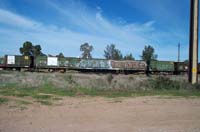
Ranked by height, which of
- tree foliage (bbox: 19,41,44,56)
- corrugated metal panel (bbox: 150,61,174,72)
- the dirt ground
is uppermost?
tree foliage (bbox: 19,41,44,56)

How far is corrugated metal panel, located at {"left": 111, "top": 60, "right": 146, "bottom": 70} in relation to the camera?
48875 mm

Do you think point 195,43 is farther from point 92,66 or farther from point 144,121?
point 92,66

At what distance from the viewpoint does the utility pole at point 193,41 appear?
26.6m

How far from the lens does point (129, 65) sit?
164ft

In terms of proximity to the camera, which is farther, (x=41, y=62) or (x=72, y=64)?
(x=72, y=64)

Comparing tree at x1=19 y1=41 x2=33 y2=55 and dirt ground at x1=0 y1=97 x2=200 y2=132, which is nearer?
dirt ground at x1=0 y1=97 x2=200 y2=132

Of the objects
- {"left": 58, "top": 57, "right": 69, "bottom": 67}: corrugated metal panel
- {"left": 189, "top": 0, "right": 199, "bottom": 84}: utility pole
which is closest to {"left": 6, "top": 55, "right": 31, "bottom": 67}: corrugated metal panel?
{"left": 58, "top": 57, "right": 69, "bottom": 67}: corrugated metal panel

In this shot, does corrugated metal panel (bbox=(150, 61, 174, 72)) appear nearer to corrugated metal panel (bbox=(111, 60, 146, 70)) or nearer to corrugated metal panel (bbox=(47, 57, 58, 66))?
corrugated metal panel (bbox=(111, 60, 146, 70))

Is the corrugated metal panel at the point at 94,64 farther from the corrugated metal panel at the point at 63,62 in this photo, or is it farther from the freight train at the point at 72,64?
the corrugated metal panel at the point at 63,62

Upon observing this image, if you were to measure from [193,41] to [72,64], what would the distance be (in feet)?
81.0

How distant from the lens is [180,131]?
704cm

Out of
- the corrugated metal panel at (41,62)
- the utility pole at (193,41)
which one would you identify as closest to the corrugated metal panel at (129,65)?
the corrugated metal panel at (41,62)

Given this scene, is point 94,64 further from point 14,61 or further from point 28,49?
point 28,49

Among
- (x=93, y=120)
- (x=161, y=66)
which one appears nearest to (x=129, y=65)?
(x=161, y=66)
